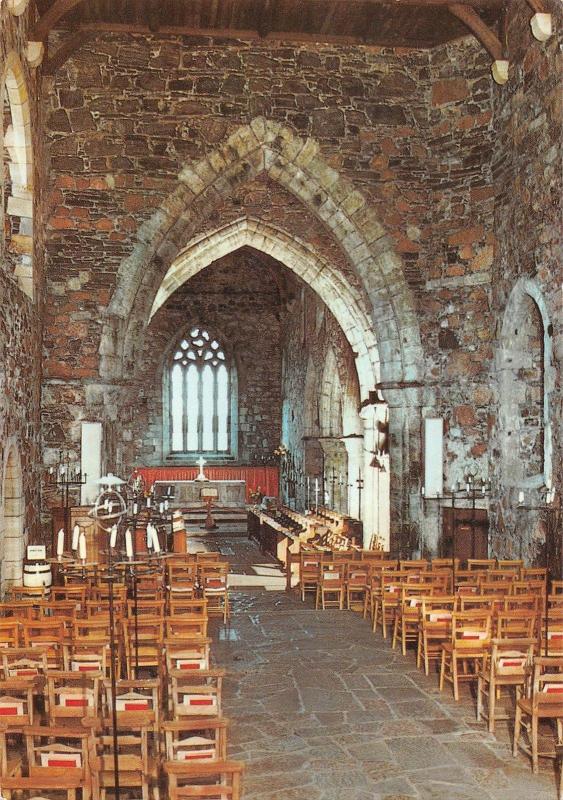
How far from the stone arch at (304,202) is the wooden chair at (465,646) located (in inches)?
255

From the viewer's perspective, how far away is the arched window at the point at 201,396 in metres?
27.7

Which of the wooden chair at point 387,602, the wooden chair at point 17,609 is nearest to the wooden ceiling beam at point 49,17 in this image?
the wooden chair at point 17,609

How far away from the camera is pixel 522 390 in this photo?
13.0 m

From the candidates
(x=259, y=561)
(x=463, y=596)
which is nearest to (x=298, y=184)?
(x=259, y=561)

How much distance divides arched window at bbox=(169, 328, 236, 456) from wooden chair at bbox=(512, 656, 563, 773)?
2159 centimetres

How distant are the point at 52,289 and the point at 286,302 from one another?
13.4 metres

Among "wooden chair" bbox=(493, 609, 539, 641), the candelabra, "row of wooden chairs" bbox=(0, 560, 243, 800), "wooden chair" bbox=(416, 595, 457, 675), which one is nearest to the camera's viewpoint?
"row of wooden chairs" bbox=(0, 560, 243, 800)

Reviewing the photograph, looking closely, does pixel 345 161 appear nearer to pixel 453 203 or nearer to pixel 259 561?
pixel 453 203

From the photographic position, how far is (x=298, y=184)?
14.6 metres

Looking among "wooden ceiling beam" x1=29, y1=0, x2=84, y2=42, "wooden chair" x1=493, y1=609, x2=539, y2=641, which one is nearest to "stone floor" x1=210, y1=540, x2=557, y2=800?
"wooden chair" x1=493, y1=609, x2=539, y2=641

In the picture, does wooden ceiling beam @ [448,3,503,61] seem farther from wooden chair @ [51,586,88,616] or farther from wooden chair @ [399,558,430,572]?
wooden chair @ [51,586,88,616]

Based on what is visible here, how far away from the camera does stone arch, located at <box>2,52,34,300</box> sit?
11578 millimetres

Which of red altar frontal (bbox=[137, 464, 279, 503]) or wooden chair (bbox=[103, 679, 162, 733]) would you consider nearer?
wooden chair (bbox=[103, 679, 162, 733])

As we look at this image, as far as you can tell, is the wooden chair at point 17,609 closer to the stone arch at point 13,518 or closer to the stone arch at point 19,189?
the stone arch at point 13,518
